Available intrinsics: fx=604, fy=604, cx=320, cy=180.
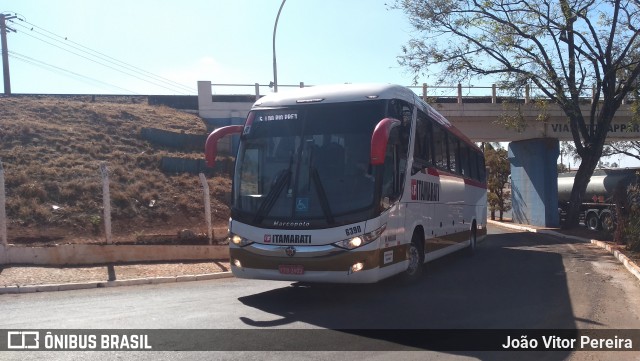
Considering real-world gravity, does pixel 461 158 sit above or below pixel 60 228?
above

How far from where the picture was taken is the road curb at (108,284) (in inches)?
428

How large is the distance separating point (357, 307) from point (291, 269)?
1.16m

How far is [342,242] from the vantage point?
8992mm

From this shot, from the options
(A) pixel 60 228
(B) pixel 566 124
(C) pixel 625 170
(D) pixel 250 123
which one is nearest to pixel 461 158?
(D) pixel 250 123

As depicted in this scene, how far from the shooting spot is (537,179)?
31.6m

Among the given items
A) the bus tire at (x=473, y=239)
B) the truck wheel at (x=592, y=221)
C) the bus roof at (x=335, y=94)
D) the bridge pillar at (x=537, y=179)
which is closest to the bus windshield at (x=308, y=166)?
the bus roof at (x=335, y=94)

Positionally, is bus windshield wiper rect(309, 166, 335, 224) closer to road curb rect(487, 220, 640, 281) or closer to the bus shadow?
the bus shadow

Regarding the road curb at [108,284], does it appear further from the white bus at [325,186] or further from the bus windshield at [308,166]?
the bus windshield at [308,166]

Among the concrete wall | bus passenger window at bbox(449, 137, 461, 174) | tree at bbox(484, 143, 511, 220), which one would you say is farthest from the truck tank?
the concrete wall

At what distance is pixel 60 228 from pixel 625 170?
28820 mm

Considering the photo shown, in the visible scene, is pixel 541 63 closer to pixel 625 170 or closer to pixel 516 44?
pixel 516 44

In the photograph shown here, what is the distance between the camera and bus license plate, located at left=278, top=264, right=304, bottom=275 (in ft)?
29.9

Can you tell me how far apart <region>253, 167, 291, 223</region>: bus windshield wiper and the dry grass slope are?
26.4ft

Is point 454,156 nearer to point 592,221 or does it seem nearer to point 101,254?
point 101,254
